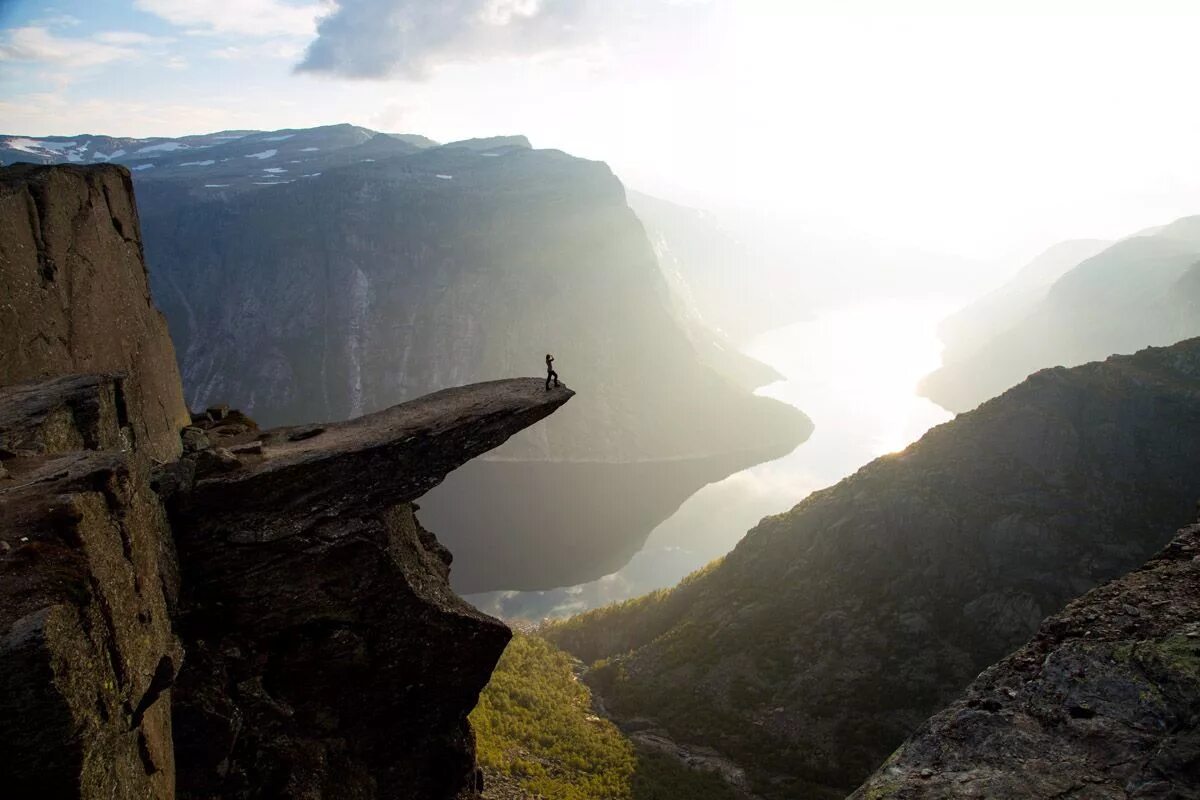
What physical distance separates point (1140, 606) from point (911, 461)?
4388 cm

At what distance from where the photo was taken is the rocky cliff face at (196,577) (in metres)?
8.30

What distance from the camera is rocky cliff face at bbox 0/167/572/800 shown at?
8297 mm

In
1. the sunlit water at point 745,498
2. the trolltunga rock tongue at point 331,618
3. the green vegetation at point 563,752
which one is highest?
the trolltunga rock tongue at point 331,618

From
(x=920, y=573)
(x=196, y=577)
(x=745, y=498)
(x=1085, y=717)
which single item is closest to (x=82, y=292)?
(x=196, y=577)

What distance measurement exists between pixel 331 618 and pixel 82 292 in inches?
391

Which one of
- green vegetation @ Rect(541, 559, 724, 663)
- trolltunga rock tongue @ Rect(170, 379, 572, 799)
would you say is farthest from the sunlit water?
trolltunga rock tongue @ Rect(170, 379, 572, 799)

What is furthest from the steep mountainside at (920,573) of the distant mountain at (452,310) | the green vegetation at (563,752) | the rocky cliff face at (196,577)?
the distant mountain at (452,310)

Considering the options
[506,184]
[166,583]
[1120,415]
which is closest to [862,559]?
[1120,415]

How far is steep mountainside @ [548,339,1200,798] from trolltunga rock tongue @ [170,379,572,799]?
24342 mm

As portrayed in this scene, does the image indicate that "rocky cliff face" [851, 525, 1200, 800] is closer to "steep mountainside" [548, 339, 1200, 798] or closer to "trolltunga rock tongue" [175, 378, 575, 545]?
"trolltunga rock tongue" [175, 378, 575, 545]

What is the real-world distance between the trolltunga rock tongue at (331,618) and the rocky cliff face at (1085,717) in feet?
36.1

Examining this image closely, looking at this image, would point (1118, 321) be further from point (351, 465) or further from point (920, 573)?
point (351, 465)

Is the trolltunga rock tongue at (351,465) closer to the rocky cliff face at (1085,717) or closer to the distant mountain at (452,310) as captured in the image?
the rocky cliff face at (1085,717)

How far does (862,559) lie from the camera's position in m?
44.6
